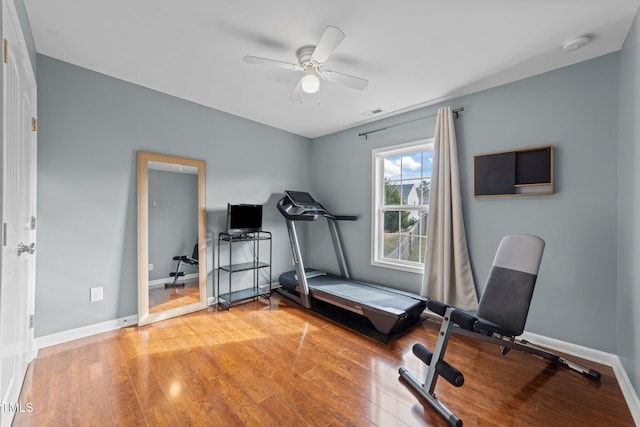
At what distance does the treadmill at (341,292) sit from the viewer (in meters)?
2.68

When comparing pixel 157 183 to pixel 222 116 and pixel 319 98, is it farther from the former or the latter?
pixel 319 98

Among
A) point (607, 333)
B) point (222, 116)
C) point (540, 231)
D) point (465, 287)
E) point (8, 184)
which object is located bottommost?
point (607, 333)

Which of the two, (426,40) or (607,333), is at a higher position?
(426,40)

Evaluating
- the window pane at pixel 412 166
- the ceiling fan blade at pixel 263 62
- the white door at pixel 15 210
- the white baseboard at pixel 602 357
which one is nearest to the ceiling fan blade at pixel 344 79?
the ceiling fan blade at pixel 263 62

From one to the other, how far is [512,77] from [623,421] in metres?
2.77

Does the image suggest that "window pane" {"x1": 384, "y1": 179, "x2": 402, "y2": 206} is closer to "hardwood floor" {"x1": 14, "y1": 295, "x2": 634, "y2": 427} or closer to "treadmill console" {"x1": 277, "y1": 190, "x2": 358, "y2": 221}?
"treadmill console" {"x1": 277, "y1": 190, "x2": 358, "y2": 221}

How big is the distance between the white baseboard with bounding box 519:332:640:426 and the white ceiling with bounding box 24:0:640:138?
250cm

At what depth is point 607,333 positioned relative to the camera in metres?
2.20

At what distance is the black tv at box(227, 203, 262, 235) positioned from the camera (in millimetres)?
3463

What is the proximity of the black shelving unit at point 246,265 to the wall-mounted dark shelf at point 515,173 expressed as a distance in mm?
2697

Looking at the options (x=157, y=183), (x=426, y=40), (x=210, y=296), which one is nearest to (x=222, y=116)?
(x=157, y=183)

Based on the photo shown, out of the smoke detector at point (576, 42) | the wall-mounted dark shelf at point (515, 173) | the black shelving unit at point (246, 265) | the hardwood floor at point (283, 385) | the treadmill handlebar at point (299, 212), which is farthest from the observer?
the treadmill handlebar at point (299, 212)

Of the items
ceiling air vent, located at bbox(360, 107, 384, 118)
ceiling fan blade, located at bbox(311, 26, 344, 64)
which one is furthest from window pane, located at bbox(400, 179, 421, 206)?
ceiling fan blade, located at bbox(311, 26, 344, 64)

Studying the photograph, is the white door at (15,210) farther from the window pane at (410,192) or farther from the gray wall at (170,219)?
the window pane at (410,192)
